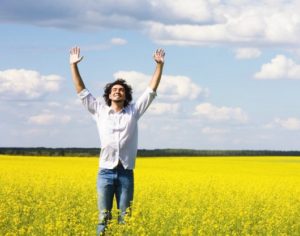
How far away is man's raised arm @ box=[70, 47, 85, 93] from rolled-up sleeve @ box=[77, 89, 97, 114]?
0.20ft

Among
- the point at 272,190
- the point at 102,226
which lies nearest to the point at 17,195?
the point at 102,226

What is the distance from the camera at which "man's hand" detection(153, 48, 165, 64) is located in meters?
7.52

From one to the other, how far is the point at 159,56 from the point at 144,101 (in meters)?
0.55

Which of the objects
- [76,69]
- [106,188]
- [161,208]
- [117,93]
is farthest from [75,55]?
[161,208]

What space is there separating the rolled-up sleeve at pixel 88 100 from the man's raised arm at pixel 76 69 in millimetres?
61

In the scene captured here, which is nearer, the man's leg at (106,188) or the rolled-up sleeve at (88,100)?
the man's leg at (106,188)

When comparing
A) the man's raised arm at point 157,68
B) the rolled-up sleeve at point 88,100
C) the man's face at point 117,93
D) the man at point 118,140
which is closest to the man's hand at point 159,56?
the man's raised arm at point 157,68

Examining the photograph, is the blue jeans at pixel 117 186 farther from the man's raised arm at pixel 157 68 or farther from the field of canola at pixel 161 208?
the man's raised arm at pixel 157 68

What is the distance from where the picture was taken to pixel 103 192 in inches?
287

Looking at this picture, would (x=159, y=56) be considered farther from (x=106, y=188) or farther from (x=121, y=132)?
(x=106, y=188)

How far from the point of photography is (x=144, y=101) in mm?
7367

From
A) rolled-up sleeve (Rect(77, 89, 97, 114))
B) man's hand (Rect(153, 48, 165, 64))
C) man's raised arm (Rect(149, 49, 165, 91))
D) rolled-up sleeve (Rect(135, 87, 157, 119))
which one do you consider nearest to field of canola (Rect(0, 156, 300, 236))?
rolled-up sleeve (Rect(135, 87, 157, 119))

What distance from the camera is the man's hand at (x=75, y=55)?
757 centimetres

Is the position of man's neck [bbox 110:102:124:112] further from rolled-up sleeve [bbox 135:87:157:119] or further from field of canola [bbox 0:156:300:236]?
field of canola [bbox 0:156:300:236]
